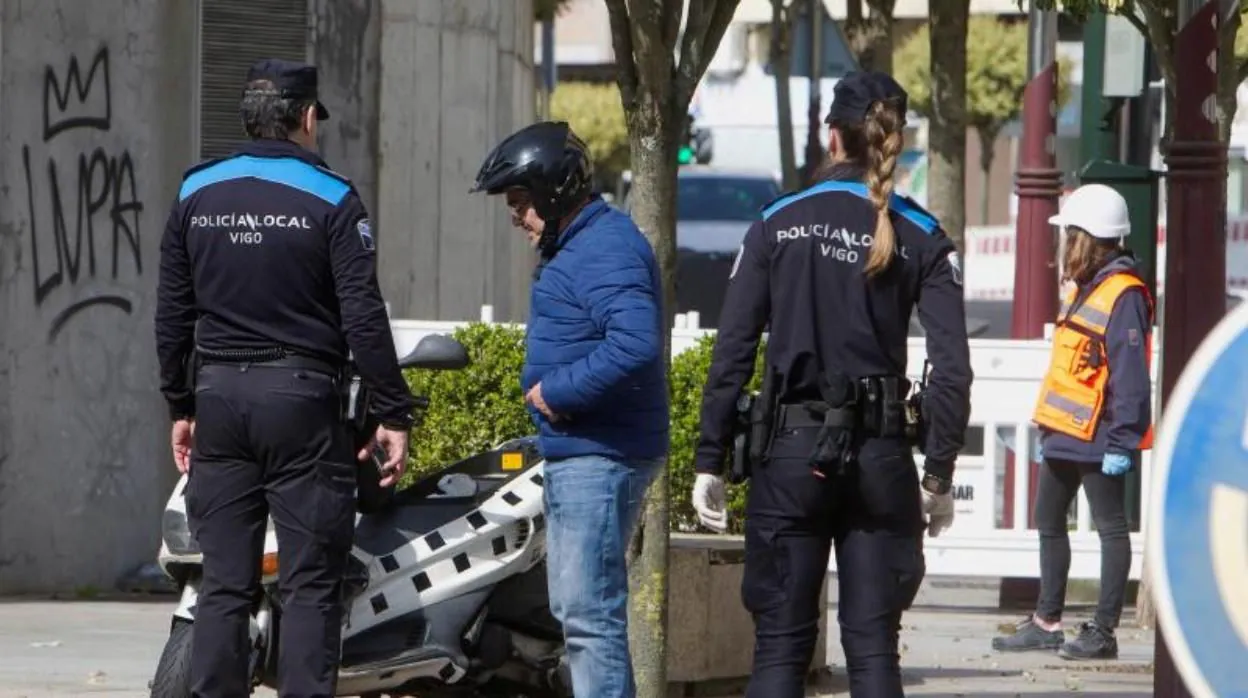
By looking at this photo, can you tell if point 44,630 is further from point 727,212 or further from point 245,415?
point 727,212

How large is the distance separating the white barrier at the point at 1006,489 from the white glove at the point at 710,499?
5564mm

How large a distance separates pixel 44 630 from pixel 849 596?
459cm

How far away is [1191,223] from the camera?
25.2ft

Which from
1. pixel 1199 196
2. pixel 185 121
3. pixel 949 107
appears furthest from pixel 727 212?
pixel 1199 196

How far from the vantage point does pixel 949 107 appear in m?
14.6

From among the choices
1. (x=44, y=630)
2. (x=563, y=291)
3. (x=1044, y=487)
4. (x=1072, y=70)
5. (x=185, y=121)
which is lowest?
(x=44, y=630)

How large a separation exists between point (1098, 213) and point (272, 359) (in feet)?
13.8

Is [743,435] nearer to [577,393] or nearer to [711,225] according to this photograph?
[577,393]

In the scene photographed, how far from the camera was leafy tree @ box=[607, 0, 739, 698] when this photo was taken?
7465mm

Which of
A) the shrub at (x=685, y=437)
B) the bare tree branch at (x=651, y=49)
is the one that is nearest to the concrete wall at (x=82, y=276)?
the shrub at (x=685, y=437)

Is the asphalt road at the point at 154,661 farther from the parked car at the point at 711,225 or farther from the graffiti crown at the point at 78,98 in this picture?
the parked car at the point at 711,225

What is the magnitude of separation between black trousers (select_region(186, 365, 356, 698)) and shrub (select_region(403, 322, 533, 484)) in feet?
14.5

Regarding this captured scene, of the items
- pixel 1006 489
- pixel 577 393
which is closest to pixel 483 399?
pixel 1006 489

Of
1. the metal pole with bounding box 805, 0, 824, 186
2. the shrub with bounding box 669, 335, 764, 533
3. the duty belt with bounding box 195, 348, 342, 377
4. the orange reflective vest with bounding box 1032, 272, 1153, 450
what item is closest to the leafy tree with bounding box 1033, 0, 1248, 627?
the orange reflective vest with bounding box 1032, 272, 1153, 450
